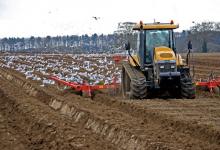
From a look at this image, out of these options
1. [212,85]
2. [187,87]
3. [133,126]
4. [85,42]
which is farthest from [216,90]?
[85,42]

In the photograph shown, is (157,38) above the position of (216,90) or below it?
above

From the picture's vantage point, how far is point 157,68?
49.5 ft

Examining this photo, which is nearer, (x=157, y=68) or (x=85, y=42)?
(x=157, y=68)

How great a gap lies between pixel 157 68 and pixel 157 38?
1.31 m

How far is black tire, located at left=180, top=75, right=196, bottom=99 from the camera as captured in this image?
1527 cm

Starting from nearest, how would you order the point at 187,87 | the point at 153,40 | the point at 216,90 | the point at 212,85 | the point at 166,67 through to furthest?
the point at 166,67
the point at 187,87
the point at 153,40
the point at 212,85
the point at 216,90

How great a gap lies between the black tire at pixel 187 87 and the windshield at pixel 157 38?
4.16ft

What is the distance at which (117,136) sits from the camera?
384 inches

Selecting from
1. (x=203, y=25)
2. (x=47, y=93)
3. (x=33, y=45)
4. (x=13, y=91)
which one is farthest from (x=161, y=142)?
(x=33, y=45)

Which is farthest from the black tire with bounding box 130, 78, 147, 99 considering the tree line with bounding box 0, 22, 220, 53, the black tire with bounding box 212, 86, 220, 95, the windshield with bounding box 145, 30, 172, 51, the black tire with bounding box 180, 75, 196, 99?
the tree line with bounding box 0, 22, 220, 53

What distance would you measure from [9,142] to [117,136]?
1.98 meters

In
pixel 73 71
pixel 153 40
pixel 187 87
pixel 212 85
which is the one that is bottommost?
pixel 73 71

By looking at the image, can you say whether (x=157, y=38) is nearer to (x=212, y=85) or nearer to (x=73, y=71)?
(x=212, y=85)

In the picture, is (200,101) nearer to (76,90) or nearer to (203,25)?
(76,90)
